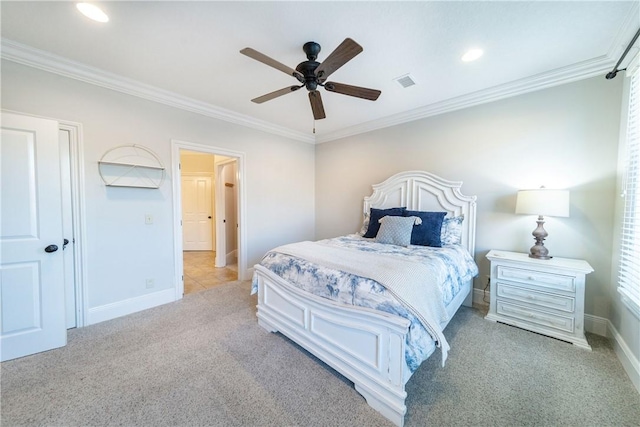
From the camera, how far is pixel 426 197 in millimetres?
3418

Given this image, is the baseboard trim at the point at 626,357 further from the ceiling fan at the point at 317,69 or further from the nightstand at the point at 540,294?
the ceiling fan at the point at 317,69

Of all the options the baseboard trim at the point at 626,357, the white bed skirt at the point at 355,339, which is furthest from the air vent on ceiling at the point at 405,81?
the baseboard trim at the point at 626,357

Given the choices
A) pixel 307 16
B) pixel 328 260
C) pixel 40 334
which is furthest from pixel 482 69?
pixel 40 334

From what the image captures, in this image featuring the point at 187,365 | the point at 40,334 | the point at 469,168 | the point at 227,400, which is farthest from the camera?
the point at 469,168

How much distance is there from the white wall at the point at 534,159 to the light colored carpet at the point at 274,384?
983 mm

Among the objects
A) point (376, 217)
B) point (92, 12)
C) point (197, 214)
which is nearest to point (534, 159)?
point (376, 217)

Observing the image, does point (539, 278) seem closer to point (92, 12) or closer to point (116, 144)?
point (92, 12)

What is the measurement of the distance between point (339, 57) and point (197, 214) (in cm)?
610

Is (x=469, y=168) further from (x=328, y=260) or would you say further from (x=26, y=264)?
(x=26, y=264)

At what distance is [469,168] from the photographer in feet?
10.3

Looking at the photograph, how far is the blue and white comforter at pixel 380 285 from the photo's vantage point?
149cm

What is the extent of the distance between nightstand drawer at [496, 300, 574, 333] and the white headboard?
71 cm

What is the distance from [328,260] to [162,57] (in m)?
2.48

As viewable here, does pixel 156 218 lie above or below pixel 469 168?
below
